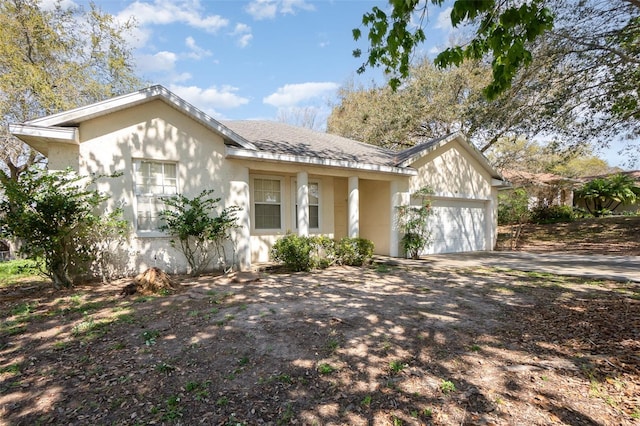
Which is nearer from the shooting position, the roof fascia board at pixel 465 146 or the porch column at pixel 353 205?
the porch column at pixel 353 205

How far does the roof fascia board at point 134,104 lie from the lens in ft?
21.1

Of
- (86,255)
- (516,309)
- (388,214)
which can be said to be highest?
(388,214)

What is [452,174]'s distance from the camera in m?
12.7

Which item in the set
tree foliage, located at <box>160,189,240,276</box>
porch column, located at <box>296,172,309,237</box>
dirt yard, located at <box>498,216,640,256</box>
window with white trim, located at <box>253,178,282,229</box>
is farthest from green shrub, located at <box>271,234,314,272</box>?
dirt yard, located at <box>498,216,640,256</box>

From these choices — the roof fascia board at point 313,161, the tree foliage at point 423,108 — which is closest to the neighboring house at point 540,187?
the tree foliage at point 423,108

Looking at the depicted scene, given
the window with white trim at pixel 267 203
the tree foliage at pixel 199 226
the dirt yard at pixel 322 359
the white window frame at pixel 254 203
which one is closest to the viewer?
the dirt yard at pixel 322 359

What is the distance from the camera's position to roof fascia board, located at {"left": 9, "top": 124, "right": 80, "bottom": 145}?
19.9 feet

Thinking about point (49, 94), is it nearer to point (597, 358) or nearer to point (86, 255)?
point (86, 255)

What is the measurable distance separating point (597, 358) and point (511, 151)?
21.2 meters

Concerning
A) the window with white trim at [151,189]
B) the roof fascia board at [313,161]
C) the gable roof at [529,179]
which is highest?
the gable roof at [529,179]

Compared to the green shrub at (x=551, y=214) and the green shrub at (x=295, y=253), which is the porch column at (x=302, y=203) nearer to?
the green shrub at (x=295, y=253)

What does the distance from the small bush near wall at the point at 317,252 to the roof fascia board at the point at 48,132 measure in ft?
16.8

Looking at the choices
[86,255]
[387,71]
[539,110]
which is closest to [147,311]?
[86,255]

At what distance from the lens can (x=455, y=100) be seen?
18531 millimetres
